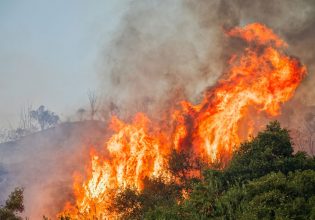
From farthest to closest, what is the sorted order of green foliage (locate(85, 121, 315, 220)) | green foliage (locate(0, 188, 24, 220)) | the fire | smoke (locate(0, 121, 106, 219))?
smoke (locate(0, 121, 106, 219)) → the fire → green foliage (locate(0, 188, 24, 220)) → green foliage (locate(85, 121, 315, 220))

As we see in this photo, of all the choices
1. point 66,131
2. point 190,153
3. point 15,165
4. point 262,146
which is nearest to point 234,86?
point 190,153

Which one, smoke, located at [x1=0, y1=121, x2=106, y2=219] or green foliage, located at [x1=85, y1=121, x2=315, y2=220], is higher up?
smoke, located at [x1=0, y1=121, x2=106, y2=219]

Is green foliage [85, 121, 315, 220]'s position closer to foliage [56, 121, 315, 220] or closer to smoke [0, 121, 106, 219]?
foliage [56, 121, 315, 220]

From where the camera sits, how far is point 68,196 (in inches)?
3130

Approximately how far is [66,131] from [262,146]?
111036mm

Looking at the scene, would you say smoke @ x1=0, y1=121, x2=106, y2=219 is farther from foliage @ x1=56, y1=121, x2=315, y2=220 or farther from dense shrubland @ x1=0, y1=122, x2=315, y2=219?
dense shrubland @ x1=0, y1=122, x2=315, y2=219

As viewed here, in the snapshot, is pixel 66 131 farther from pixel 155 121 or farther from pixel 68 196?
pixel 155 121

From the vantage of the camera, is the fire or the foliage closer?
the foliage

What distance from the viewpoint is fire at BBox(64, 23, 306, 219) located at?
51938 millimetres

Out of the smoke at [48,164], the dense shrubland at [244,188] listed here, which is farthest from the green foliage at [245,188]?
the smoke at [48,164]

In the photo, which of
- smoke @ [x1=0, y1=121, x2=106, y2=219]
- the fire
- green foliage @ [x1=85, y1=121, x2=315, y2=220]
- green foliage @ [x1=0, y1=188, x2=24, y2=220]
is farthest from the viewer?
smoke @ [x1=0, y1=121, x2=106, y2=219]

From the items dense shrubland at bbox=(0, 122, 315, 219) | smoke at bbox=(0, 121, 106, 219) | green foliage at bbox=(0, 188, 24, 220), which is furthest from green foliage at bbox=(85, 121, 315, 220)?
smoke at bbox=(0, 121, 106, 219)

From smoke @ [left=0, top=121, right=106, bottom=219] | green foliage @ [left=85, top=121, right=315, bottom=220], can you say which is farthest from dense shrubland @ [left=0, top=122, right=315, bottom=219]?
smoke @ [left=0, top=121, right=106, bottom=219]

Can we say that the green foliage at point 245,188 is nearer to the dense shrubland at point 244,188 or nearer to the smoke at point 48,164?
the dense shrubland at point 244,188
